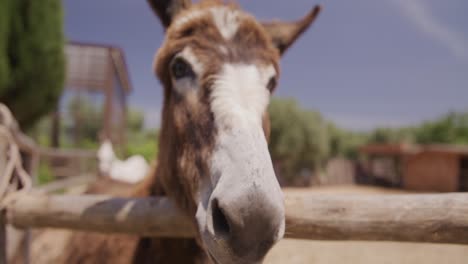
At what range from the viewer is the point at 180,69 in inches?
62.1

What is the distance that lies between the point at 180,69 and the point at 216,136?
52 cm

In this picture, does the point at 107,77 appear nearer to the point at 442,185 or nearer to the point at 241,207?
Answer: the point at 241,207

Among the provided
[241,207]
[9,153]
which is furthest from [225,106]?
[9,153]

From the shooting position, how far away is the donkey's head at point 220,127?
99 centimetres

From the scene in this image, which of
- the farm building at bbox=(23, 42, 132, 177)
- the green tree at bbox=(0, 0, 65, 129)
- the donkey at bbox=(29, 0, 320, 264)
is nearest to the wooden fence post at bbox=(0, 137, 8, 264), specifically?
the donkey at bbox=(29, 0, 320, 264)

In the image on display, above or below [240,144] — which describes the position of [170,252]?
below

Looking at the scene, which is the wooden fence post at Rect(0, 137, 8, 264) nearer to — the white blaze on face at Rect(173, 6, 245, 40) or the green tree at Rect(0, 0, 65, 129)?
the white blaze on face at Rect(173, 6, 245, 40)

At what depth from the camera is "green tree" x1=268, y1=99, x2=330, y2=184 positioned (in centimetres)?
2764

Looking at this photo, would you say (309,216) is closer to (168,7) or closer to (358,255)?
(168,7)

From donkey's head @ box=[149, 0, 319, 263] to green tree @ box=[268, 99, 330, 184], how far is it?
25.7 metres

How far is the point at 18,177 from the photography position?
1.92m

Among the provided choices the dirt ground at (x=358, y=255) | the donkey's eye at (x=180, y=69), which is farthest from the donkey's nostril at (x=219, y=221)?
the dirt ground at (x=358, y=255)

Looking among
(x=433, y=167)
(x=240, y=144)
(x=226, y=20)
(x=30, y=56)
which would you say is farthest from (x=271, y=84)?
(x=433, y=167)

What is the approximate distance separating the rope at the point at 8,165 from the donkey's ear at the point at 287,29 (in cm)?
175
